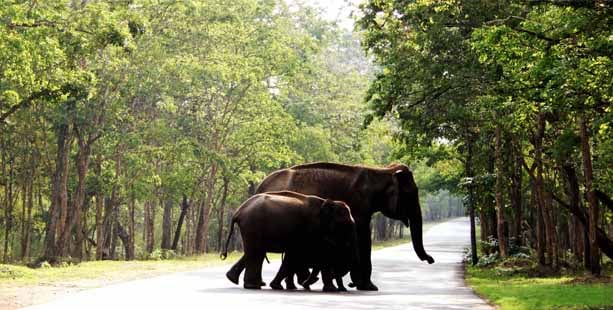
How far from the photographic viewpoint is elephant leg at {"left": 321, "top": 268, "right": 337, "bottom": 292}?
1706cm

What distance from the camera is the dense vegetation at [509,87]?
15.6 m

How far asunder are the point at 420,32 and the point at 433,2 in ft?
10.2

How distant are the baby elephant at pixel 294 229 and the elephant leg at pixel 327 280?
2cm

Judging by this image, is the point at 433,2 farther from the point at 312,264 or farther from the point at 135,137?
the point at 135,137

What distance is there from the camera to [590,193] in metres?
21.9

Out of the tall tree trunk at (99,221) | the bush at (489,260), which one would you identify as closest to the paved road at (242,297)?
the bush at (489,260)

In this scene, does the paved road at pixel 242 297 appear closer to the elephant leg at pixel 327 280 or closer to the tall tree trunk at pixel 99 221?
the elephant leg at pixel 327 280

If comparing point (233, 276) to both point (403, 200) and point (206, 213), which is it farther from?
point (206, 213)

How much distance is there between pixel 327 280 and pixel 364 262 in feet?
4.03

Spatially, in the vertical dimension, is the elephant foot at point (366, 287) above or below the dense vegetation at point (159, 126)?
below

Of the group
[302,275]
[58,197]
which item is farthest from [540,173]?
[58,197]

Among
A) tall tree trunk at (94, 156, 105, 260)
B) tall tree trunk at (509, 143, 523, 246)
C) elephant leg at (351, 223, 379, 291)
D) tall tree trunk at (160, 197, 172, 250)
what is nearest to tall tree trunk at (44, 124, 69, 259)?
tall tree trunk at (94, 156, 105, 260)

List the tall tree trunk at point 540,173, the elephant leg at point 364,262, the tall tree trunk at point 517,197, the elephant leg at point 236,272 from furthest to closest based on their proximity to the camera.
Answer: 1. the tall tree trunk at point 517,197
2. the tall tree trunk at point 540,173
3. the elephant leg at point 236,272
4. the elephant leg at point 364,262

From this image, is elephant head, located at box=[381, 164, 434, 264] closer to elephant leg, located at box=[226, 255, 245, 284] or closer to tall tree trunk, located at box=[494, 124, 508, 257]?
elephant leg, located at box=[226, 255, 245, 284]
